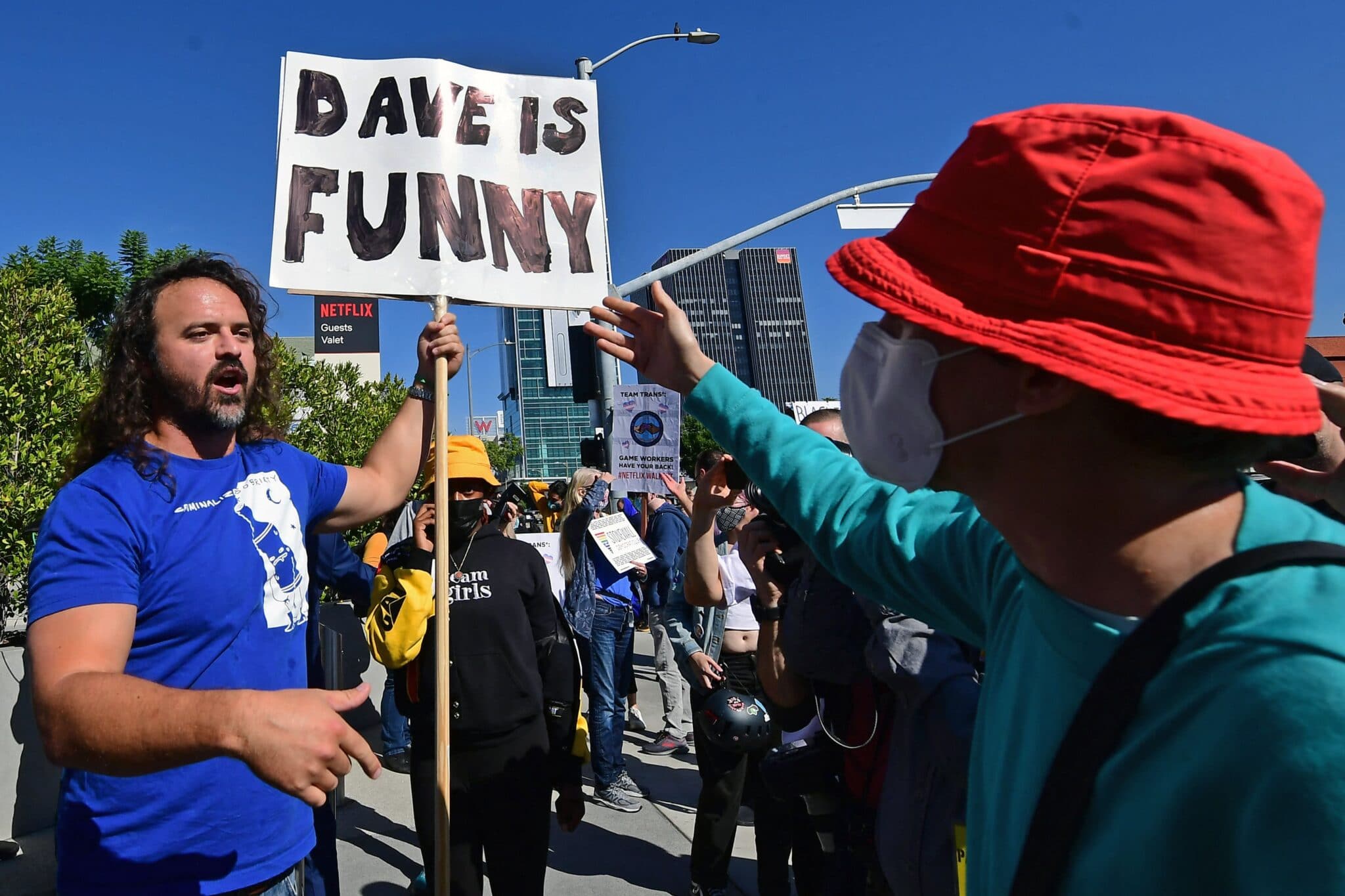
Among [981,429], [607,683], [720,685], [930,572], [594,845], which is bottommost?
[594,845]

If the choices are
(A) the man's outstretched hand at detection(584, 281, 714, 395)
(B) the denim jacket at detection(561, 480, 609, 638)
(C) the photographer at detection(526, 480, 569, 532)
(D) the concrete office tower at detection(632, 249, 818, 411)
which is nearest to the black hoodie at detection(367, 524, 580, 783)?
(A) the man's outstretched hand at detection(584, 281, 714, 395)

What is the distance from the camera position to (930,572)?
1.43m

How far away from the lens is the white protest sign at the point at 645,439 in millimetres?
7781

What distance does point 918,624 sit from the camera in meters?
2.45

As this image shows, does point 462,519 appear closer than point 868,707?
No

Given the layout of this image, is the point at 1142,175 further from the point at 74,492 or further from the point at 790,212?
the point at 790,212

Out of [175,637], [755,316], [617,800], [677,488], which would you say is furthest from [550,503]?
[755,316]

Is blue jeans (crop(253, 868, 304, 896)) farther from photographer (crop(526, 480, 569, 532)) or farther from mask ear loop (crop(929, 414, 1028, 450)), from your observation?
photographer (crop(526, 480, 569, 532))

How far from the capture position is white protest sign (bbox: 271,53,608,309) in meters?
2.73

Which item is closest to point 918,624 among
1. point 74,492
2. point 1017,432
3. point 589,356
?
point 1017,432

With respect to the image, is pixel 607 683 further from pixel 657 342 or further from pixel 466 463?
pixel 657 342

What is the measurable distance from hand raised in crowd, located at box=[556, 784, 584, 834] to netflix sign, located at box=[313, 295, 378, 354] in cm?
3368

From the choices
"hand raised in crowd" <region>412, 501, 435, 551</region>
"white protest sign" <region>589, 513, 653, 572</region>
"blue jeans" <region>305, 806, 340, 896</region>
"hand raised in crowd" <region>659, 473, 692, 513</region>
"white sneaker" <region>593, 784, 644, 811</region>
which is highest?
"hand raised in crowd" <region>412, 501, 435, 551</region>

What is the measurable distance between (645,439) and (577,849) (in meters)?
3.65
